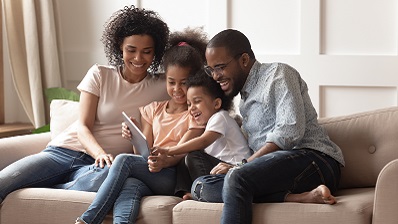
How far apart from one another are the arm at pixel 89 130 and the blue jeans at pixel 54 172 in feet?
0.16

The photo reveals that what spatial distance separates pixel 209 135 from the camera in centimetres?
326

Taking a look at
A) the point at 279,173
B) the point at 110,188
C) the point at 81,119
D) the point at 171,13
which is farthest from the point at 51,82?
the point at 279,173

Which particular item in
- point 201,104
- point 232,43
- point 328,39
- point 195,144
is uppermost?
point 232,43

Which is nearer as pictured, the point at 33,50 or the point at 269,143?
the point at 269,143

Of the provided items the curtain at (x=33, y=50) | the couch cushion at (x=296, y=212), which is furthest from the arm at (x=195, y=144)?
the curtain at (x=33, y=50)

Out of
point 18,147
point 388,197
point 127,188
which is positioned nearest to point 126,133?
point 127,188

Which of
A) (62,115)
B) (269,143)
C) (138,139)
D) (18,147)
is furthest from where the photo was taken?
(62,115)

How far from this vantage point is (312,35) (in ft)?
15.5

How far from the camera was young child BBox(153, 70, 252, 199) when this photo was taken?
128 inches

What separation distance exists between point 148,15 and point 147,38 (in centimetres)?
12

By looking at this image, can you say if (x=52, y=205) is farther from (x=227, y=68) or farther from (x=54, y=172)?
(x=227, y=68)

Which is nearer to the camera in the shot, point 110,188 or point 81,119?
point 110,188

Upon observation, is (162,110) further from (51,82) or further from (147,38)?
(51,82)

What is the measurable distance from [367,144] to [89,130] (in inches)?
46.7
